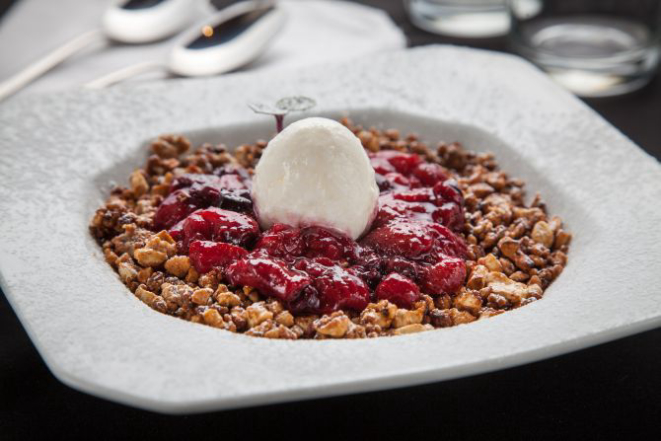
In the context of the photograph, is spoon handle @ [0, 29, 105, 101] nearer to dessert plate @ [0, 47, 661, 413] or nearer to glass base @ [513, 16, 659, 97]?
dessert plate @ [0, 47, 661, 413]

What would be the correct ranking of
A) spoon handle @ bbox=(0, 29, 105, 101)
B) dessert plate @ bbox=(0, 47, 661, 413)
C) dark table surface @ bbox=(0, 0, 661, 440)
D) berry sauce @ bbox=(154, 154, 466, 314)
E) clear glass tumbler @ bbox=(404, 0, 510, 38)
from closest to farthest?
dessert plate @ bbox=(0, 47, 661, 413)
dark table surface @ bbox=(0, 0, 661, 440)
berry sauce @ bbox=(154, 154, 466, 314)
spoon handle @ bbox=(0, 29, 105, 101)
clear glass tumbler @ bbox=(404, 0, 510, 38)

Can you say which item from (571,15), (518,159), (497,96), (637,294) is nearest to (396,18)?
(571,15)

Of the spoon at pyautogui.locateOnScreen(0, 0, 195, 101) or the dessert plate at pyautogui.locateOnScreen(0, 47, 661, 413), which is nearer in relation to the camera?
the dessert plate at pyautogui.locateOnScreen(0, 47, 661, 413)

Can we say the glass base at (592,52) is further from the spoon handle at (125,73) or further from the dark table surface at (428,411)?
the dark table surface at (428,411)

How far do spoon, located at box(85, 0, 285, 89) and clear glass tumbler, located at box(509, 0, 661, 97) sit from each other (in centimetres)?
71

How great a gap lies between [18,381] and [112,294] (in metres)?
0.22

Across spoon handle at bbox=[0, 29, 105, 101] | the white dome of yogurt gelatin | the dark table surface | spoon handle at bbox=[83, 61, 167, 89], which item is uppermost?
the white dome of yogurt gelatin

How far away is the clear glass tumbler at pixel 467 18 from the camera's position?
2.91 m

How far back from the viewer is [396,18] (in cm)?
305

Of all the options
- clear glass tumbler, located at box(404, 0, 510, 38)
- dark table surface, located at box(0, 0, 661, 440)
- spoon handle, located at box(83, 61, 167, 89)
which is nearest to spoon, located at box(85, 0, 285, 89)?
spoon handle, located at box(83, 61, 167, 89)

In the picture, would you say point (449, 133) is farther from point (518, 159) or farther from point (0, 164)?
point (0, 164)

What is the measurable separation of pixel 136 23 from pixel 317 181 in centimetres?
136

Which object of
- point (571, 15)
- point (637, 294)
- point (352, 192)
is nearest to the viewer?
point (637, 294)

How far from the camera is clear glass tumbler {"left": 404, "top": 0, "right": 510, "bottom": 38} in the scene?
2.91 meters
